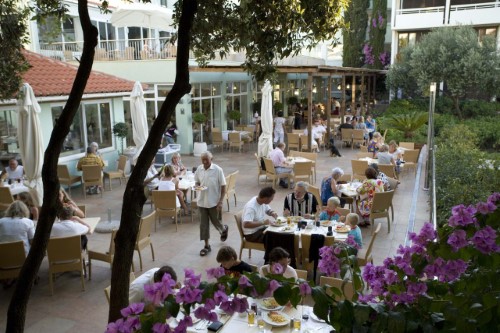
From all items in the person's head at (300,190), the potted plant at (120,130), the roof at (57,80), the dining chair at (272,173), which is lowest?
the dining chair at (272,173)

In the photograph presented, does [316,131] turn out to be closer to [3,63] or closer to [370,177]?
[370,177]

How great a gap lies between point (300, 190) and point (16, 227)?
465cm

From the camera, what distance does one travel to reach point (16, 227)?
22.5ft

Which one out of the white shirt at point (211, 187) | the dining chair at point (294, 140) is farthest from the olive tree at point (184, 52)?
the dining chair at point (294, 140)

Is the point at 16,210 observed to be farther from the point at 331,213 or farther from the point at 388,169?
the point at 388,169

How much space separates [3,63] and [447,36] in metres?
24.4

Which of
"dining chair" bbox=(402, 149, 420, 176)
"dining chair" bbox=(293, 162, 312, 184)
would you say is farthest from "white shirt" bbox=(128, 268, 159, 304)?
"dining chair" bbox=(402, 149, 420, 176)

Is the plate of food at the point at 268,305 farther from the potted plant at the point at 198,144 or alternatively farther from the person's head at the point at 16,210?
the potted plant at the point at 198,144

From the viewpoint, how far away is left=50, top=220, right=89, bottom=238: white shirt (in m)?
6.88

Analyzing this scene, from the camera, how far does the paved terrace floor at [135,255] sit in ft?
19.9

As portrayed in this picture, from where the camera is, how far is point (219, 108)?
21.3m

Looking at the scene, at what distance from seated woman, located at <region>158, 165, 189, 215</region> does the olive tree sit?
181 inches

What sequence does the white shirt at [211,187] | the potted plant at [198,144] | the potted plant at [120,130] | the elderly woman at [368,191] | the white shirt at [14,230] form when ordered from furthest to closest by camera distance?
the potted plant at [198,144] → the potted plant at [120,130] → the elderly woman at [368,191] → the white shirt at [211,187] → the white shirt at [14,230]

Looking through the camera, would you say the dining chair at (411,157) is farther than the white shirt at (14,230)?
Yes
